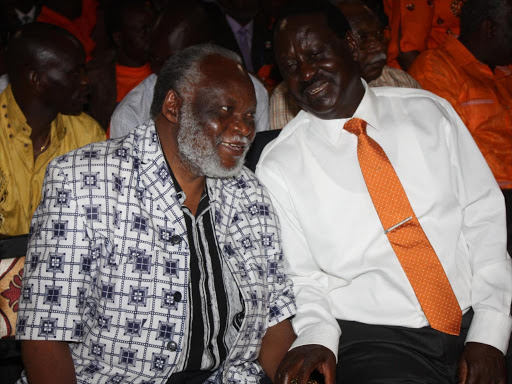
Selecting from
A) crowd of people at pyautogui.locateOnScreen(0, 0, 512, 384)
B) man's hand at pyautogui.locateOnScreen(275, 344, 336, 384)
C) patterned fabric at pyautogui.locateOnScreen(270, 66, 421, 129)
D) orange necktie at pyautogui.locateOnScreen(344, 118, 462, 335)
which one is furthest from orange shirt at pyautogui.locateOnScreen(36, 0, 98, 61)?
man's hand at pyautogui.locateOnScreen(275, 344, 336, 384)

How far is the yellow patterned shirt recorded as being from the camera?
3.07 m

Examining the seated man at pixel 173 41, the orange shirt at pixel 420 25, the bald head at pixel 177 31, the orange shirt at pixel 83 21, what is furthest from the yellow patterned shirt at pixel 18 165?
the orange shirt at pixel 420 25

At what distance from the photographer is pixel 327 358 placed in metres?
2.02

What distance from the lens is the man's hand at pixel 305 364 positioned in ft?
6.37

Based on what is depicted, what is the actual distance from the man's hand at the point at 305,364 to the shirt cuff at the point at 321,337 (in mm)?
22

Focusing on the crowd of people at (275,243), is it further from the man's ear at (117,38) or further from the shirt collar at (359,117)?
the man's ear at (117,38)

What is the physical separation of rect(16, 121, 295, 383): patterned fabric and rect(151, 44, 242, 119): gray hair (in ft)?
0.83

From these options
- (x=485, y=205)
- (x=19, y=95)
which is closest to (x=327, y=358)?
(x=485, y=205)

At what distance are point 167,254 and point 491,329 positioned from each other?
119cm

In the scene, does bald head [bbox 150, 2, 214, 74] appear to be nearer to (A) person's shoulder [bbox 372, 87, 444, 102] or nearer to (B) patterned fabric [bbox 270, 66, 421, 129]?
(B) patterned fabric [bbox 270, 66, 421, 129]

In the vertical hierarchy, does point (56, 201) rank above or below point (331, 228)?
above

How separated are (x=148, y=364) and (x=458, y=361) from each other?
1118mm

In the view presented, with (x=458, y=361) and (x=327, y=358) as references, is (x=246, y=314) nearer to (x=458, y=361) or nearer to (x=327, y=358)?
(x=327, y=358)

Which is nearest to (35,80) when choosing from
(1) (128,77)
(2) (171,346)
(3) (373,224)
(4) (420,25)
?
(1) (128,77)
